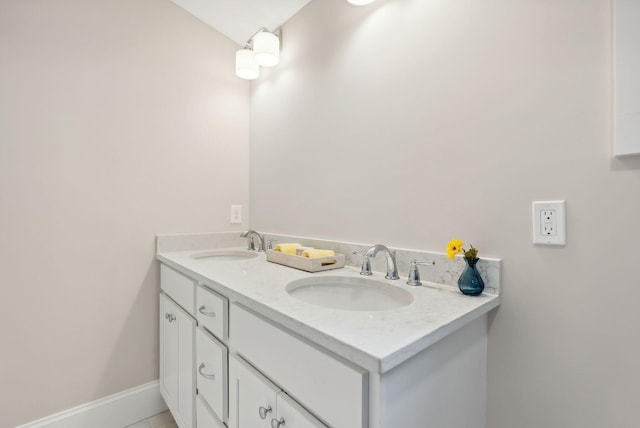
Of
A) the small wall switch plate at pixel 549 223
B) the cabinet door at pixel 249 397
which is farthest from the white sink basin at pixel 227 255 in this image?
the small wall switch plate at pixel 549 223

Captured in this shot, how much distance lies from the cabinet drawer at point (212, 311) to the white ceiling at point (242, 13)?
155 cm

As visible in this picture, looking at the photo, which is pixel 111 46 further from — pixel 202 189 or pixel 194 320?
pixel 194 320

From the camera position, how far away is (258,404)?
836 millimetres

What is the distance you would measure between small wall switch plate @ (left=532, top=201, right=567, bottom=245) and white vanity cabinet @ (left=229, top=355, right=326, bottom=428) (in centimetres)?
74

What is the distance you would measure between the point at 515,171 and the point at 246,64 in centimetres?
155

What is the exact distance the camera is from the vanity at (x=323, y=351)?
1.96 ft

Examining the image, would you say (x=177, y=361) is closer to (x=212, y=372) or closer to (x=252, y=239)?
(x=212, y=372)

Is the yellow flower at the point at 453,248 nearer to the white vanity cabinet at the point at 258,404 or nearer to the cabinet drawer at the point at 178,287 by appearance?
the white vanity cabinet at the point at 258,404

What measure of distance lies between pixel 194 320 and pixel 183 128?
1153 millimetres

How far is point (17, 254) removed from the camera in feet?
4.54

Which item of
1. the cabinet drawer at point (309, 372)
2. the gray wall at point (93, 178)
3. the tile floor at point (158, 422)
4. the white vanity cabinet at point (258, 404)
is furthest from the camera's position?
the tile floor at point (158, 422)

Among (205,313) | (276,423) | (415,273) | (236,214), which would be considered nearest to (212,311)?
(205,313)

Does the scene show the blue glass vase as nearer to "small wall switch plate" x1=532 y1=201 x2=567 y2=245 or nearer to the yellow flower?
the yellow flower

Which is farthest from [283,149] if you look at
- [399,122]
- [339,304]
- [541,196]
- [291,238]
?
[541,196]
